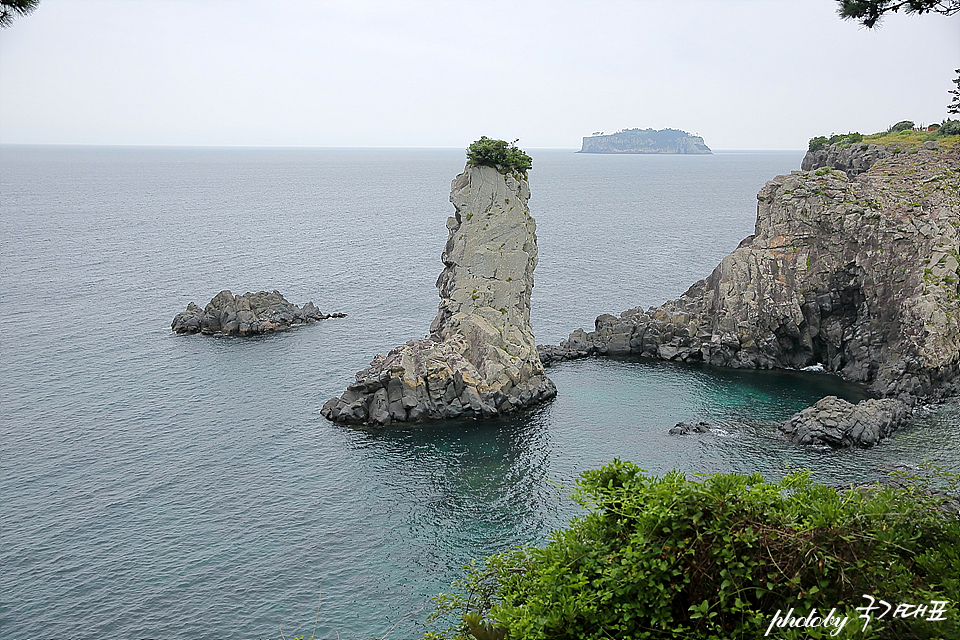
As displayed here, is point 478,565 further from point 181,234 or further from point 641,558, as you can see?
point 181,234

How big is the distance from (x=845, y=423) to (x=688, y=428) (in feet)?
39.4

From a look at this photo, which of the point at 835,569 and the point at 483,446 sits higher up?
the point at 835,569

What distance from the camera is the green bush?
623 inches

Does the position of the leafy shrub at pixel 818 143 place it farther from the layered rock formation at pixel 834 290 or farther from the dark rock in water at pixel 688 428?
the dark rock in water at pixel 688 428

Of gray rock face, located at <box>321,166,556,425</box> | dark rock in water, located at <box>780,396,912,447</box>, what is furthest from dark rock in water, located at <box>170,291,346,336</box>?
dark rock in water, located at <box>780,396,912,447</box>

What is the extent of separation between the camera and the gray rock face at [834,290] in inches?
3059

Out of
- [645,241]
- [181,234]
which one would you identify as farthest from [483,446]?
[181,234]

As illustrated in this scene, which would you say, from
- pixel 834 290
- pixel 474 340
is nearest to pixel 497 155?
pixel 474 340

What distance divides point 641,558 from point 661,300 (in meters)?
100

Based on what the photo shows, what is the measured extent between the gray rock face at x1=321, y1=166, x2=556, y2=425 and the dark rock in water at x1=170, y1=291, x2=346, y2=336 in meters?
28.4

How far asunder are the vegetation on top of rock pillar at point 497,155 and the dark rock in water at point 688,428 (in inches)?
1142

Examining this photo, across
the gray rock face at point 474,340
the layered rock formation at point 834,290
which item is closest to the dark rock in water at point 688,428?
the gray rock face at point 474,340

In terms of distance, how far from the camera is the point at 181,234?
18038cm

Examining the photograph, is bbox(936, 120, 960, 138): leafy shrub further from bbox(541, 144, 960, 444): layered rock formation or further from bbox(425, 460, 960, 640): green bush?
bbox(425, 460, 960, 640): green bush
